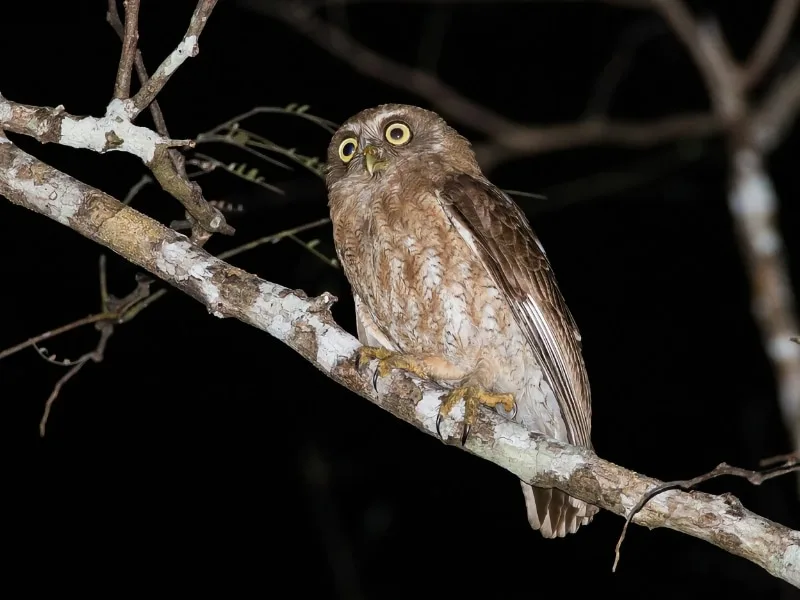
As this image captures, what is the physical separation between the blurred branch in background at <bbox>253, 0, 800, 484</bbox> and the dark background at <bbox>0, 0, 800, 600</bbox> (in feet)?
1.67

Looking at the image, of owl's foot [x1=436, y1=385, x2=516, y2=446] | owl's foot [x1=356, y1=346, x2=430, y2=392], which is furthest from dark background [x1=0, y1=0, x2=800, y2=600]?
owl's foot [x1=436, y1=385, x2=516, y2=446]

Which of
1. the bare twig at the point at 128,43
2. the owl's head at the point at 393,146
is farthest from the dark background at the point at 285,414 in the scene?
the bare twig at the point at 128,43

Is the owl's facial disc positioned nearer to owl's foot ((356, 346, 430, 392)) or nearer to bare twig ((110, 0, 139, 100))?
owl's foot ((356, 346, 430, 392))

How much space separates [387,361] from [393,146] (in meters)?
1.31

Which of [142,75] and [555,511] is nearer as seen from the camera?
[142,75]

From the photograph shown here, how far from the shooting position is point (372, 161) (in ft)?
14.4

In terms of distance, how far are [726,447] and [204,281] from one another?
815 centimetres

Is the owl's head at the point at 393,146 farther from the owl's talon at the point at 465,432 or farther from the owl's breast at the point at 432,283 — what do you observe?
the owl's talon at the point at 465,432

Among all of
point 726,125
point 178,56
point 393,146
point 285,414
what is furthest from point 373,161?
point 285,414

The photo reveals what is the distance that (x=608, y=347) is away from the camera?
10953mm

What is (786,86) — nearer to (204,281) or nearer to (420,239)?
(420,239)

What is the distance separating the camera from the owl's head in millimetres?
4391

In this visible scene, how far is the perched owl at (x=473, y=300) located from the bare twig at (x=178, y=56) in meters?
1.20

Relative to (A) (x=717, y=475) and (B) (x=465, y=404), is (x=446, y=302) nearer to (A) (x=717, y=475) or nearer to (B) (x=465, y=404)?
(B) (x=465, y=404)
